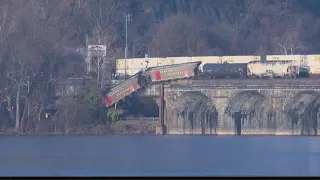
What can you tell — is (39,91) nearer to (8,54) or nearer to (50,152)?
(8,54)

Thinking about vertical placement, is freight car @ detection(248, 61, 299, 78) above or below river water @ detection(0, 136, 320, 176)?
above

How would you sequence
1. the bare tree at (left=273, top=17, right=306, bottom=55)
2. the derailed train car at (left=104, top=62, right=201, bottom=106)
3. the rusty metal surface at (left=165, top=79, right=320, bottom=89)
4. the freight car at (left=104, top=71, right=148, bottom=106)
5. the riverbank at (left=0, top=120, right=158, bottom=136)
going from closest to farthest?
the rusty metal surface at (left=165, top=79, right=320, bottom=89) < the derailed train car at (left=104, top=62, right=201, bottom=106) < the riverbank at (left=0, top=120, right=158, bottom=136) < the freight car at (left=104, top=71, right=148, bottom=106) < the bare tree at (left=273, top=17, right=306, bottom=55)

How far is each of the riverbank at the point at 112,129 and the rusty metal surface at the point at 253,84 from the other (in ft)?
13.5

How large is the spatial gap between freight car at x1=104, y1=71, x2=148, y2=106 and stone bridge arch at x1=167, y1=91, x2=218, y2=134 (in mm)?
3275

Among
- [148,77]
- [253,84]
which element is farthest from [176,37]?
[253,84]

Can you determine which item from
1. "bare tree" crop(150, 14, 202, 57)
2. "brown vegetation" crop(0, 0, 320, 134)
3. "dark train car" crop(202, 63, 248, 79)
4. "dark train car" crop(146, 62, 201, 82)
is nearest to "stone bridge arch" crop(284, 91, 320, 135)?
"dark train car" crop(202, 63, 248, 79)

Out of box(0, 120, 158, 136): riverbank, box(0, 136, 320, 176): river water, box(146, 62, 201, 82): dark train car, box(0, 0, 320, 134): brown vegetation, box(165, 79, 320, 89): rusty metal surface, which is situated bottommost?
box(0, 136, 320, 176): river water

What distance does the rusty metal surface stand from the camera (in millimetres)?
120062

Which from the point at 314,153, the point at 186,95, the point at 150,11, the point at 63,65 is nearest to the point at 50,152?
the point at 314,153

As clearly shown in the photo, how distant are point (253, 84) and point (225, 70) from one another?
24.7ft

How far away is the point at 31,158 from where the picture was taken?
87875 millimetres

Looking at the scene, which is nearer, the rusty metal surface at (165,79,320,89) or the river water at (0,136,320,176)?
the river water at (0,136,320,176)

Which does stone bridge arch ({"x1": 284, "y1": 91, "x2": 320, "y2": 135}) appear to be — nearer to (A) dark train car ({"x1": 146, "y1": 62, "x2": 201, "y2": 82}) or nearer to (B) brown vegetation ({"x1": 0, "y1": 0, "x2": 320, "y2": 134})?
(A) dark train car ({"x1": 146, "y1": 62, "x2": 201, "y2": 82})

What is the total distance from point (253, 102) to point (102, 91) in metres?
12.9
